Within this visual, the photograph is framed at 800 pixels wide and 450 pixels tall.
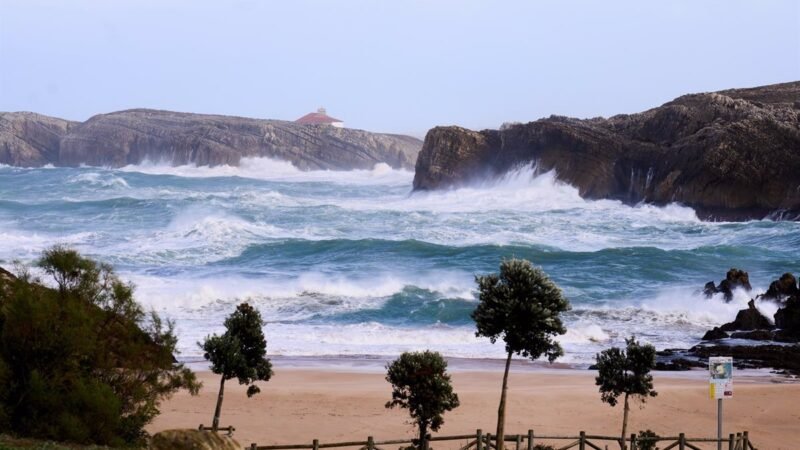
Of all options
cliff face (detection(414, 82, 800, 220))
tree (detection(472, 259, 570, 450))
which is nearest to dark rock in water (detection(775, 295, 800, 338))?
tree (detection(472, 259, 570, 450))

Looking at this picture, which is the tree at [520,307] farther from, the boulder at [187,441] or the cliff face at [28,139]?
the cliff face at [28,139]

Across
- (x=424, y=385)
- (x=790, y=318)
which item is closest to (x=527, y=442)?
(x=424, y=385)

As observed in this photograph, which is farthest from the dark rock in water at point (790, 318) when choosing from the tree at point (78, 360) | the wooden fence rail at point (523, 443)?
the tree at point (78, 360)

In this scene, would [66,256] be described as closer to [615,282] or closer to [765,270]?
[615,282]

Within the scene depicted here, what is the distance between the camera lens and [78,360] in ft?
44.8

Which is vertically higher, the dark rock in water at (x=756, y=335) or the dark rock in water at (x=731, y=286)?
the dark rock in water at (x=731, y=286)

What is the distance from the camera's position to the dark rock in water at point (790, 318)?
2784 cm

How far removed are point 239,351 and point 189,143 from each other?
10955cm

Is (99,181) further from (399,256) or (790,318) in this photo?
(790,318)

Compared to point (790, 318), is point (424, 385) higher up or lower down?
higher up

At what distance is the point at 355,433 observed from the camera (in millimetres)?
17734

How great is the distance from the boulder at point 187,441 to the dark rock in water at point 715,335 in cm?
1920

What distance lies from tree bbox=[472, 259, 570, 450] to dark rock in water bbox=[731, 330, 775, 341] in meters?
14.5

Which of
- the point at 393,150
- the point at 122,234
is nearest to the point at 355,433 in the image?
the point at 122,234
